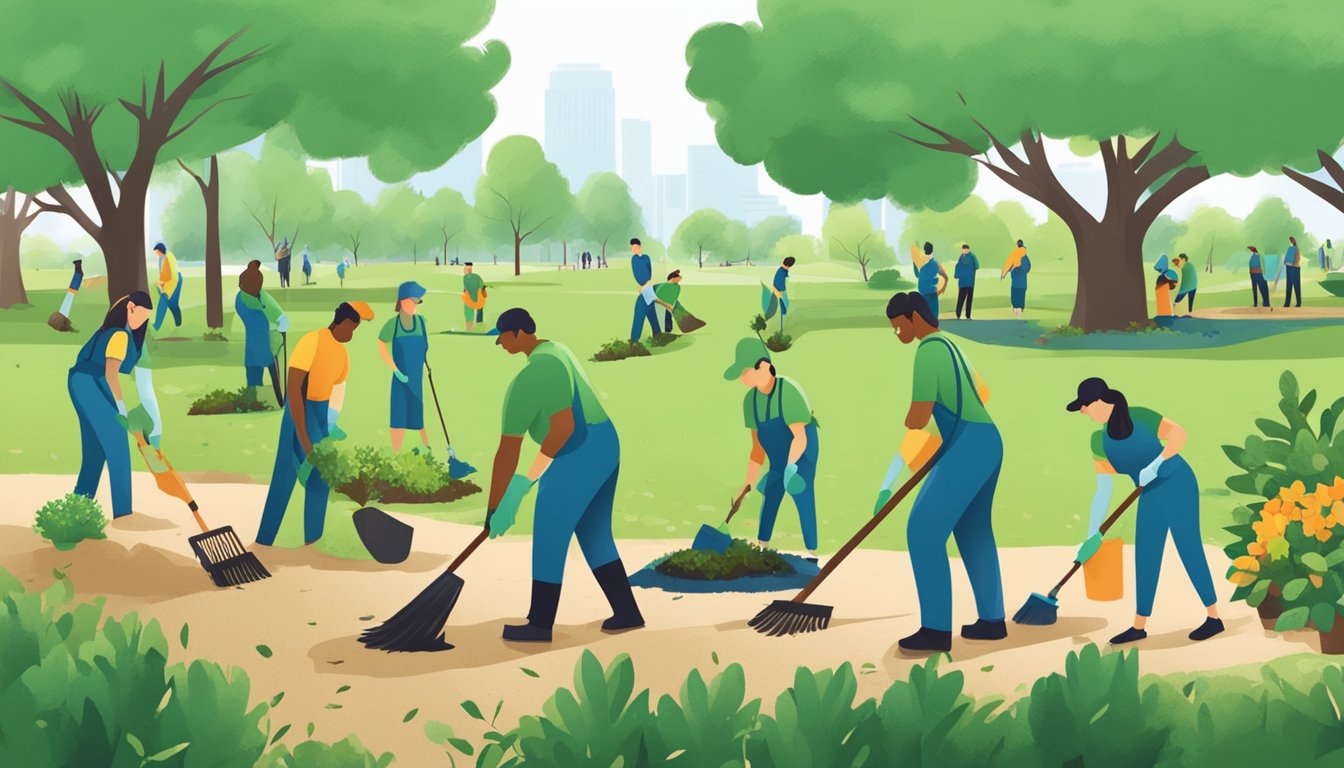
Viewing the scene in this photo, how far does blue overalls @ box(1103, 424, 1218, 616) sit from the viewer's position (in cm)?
866

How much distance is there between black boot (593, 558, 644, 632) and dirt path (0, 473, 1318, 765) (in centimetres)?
15

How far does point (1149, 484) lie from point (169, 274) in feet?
67.6

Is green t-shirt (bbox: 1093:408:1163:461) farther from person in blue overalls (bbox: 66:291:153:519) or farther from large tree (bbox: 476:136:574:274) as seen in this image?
large tree (bbox: 476:136:574:274)

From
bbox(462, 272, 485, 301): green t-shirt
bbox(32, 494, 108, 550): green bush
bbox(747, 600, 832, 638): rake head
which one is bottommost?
bbox(747, 600, 832, 638): rake head

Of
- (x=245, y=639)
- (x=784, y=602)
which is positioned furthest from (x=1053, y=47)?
(x=245, y=639)

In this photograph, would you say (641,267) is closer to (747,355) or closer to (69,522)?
(747,355)

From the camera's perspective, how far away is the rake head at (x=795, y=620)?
873 cm

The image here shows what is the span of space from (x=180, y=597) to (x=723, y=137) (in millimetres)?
21549

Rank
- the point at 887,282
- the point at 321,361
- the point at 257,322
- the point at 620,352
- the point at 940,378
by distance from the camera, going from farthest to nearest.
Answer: the point at 887,282, the point at 620,352, the point at 257,322, the point at 321,361, the point at 940,378

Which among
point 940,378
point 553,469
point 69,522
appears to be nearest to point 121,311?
point 69,522

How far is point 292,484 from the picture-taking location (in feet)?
37.3

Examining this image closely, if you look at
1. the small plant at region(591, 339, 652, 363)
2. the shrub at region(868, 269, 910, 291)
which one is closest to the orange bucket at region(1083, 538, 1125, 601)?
the small plant at region(591, 339, 652, 363)

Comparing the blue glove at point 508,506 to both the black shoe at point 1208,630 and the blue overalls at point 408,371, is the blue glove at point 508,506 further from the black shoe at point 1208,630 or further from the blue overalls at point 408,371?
the blue overalls at point 408,371

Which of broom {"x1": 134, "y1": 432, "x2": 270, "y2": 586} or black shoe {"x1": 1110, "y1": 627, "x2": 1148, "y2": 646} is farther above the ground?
broom {"x1": 134, "y1": 432, "x2": 270, "y2": 586}
